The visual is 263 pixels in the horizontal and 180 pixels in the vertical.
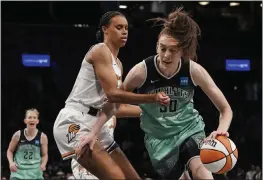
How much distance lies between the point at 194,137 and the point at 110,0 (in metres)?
2.27

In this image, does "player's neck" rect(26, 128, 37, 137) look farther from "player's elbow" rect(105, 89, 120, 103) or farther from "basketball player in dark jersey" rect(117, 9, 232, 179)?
"player's elbow" rect(105, 89, 120, 103)

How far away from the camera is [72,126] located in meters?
3.83

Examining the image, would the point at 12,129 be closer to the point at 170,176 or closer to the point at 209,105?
the point at 209,105

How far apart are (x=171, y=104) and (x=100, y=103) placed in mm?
488

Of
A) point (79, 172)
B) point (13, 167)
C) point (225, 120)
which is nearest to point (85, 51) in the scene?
point (13, 167)

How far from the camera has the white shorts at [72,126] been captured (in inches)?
151

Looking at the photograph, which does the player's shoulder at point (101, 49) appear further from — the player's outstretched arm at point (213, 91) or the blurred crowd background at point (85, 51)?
the blurred crowd background at point (85, 51)

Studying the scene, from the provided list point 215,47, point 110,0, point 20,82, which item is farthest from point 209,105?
point 110,0

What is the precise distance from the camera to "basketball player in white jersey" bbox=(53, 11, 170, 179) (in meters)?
3.70

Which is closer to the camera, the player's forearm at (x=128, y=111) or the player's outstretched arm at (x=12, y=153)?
the player's forearm at (x=128, y=111)

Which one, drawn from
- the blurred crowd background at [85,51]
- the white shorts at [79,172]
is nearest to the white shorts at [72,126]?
the white shorts at [79,172]

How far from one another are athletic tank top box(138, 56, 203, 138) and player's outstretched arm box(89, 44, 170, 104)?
306 millimetres

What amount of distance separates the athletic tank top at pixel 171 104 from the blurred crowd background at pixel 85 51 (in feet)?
25.9

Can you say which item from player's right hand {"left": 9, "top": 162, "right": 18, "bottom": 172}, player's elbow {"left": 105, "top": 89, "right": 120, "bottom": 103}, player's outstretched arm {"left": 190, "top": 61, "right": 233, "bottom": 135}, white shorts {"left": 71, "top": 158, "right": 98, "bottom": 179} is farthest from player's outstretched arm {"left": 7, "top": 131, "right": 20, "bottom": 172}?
player's outstretched arm {"left": 190, "top": 61, "right": 233, "bottom": 135}
